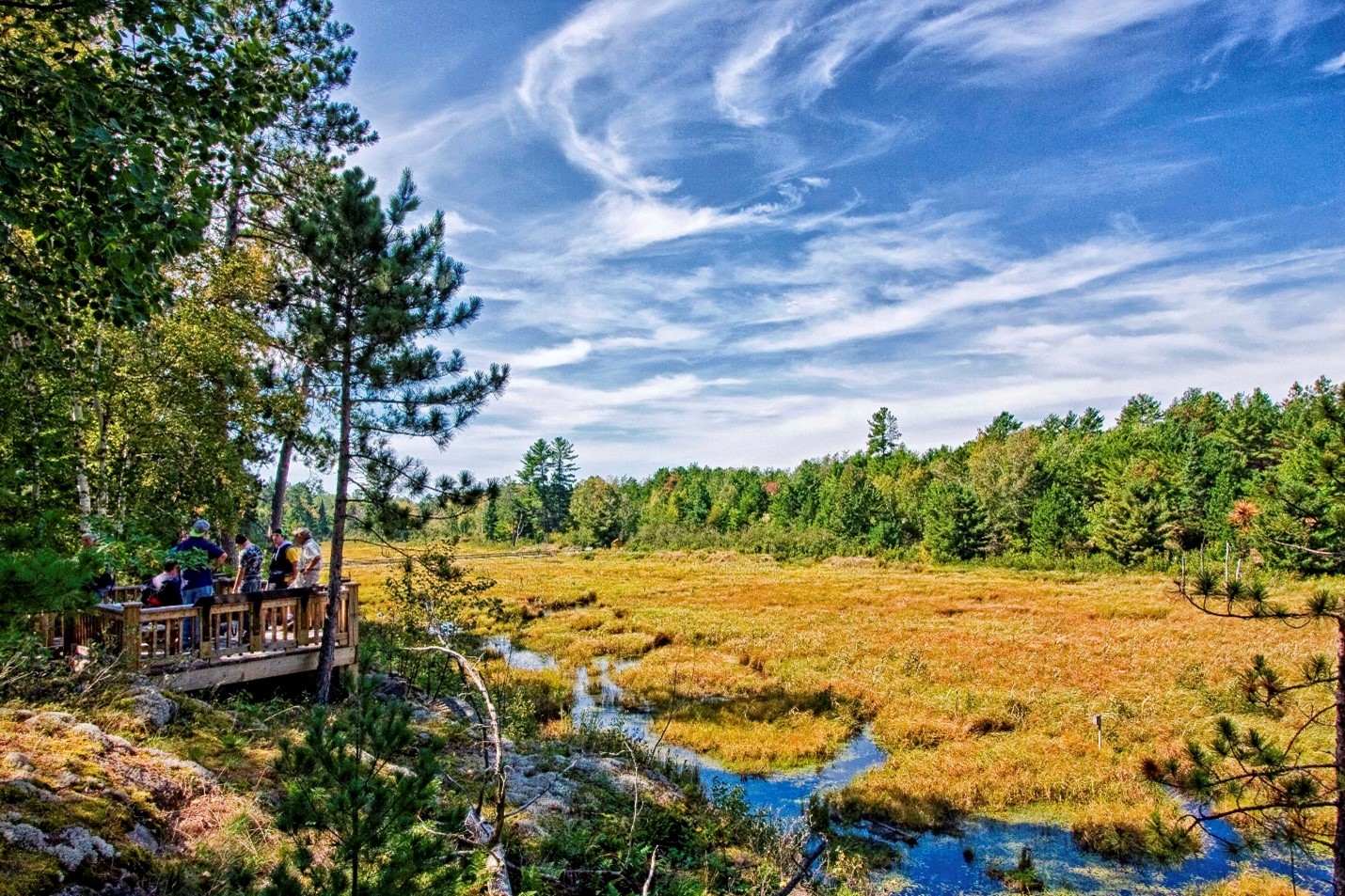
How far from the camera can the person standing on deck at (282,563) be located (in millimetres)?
10883

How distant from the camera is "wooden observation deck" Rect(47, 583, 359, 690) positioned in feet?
27.4

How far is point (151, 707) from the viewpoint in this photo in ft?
23.4

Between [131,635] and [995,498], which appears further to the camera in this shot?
[995,498]

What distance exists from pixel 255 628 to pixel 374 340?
4.75 metres

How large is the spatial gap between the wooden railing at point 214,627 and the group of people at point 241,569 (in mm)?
295

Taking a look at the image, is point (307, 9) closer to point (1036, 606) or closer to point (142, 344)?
point (142, 344)

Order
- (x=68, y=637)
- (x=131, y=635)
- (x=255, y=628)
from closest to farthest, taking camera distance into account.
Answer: (x=131, y=635) → (x=68, y=637) → (x=255, y=628)

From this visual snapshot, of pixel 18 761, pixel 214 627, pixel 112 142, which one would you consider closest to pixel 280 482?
pixel 214 627

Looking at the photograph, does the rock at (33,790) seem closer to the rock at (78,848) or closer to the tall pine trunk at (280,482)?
the rock at (78,848)

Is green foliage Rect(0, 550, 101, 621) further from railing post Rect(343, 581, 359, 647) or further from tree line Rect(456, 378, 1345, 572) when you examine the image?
tree line Rect(456, 378, 1345, 572)

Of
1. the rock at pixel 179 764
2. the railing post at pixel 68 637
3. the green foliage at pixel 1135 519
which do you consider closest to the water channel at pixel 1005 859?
the rock at pixel 179 764

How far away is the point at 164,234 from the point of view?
3.80 meters

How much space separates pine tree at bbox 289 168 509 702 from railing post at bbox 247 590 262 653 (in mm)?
911

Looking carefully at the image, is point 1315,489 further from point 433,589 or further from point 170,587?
point 433,589
